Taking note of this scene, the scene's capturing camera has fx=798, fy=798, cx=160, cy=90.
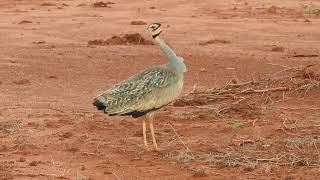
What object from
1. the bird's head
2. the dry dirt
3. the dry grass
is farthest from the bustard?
the dry grass

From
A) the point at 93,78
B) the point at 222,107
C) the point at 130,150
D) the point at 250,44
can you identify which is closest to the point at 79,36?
the point at 250,44

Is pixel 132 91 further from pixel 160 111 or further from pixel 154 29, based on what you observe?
pixel 160 111

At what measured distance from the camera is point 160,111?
30.3ft

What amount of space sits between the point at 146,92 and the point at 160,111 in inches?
82.1

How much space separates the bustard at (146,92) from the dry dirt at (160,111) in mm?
441

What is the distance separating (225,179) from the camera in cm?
640

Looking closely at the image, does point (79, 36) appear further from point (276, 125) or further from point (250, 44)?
point (276, 125)

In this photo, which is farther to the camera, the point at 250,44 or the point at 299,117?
the point at 250,44

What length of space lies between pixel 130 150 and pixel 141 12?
16.3 m

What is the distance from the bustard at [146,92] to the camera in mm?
7078

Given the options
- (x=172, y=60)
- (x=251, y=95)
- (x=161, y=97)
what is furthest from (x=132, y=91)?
(x=251, y=95)

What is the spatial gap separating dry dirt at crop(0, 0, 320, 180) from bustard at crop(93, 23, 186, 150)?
441 mm

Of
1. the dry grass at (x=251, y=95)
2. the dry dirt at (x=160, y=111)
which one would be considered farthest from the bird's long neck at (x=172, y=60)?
the dry grass at (x=251, y=95)

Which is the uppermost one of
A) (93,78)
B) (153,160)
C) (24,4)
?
(153,160)
